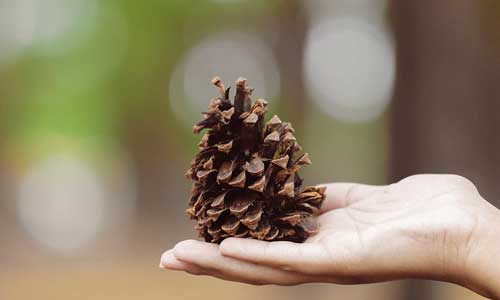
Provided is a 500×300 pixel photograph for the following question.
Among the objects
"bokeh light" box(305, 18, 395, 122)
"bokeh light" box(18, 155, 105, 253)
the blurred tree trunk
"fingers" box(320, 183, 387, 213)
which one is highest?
"bokeh light" box(305, 18, 395, 122)

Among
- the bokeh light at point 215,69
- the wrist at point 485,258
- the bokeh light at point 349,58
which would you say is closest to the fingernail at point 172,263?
the wrist at point 485,258

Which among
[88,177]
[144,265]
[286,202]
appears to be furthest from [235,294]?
[88,177]

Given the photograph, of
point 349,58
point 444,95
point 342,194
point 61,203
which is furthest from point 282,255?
point 61,203

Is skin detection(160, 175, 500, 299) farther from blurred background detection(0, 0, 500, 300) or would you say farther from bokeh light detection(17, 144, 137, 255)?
bokeh light detection(17, 144, 137, 255)

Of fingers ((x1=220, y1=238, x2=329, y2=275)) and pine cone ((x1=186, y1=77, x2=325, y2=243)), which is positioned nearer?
fingers ((x1=220, y1=238, x2=329, y2=275))

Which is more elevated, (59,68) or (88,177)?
(59,68)

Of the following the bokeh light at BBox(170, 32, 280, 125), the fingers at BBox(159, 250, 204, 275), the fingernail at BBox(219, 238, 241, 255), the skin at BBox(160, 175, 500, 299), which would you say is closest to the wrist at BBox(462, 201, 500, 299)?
the skin at BBox(160, 175, 500, 299)

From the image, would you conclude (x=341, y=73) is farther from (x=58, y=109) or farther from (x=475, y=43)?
(x=58, y=109)
